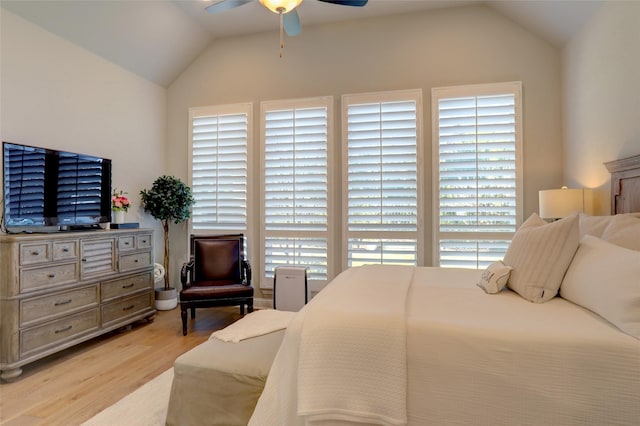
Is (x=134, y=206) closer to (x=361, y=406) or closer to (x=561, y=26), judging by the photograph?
(x=361, y=406)

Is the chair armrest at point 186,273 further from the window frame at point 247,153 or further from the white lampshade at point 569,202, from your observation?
the white lampshade at point 569,202

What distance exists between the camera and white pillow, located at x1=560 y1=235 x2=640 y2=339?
1292 millimetres

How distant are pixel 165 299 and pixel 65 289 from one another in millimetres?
1520

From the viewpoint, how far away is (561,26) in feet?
10.7

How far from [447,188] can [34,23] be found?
4.45 meters

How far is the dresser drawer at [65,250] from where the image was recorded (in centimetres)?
285

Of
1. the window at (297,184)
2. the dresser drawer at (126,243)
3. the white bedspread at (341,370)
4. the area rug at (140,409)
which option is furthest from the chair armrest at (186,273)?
the white bedspread at (341,370)

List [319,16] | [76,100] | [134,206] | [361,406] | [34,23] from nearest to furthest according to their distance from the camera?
1. [361,406]
2. [34,23]
3. [76,100]
4. [319,16]
5. [134,206]

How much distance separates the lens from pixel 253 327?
7.28 feet

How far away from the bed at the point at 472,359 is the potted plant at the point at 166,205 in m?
3.18

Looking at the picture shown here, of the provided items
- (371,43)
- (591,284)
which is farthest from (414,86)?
(591,284)

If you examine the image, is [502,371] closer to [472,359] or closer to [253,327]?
[472,359]

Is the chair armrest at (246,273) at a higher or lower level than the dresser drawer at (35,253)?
lower

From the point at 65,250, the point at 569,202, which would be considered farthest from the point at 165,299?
the point at 569,202
